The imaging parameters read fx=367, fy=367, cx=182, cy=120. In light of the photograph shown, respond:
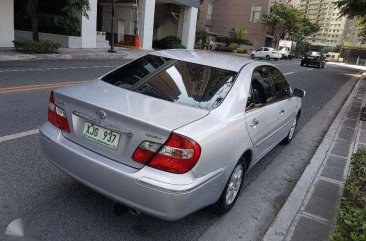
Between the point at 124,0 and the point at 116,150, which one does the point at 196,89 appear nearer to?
the point at 116,150

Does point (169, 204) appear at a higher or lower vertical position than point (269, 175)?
higher

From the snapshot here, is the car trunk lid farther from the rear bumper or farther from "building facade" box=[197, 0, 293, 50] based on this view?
"building facade" box=[197, 0, 293, 50]

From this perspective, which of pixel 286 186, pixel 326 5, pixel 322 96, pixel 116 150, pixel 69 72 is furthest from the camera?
pixel 326 5

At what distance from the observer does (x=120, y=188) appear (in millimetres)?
2965

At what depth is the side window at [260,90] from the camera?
409 centimetres

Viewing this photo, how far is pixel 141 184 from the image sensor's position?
9.42 ft

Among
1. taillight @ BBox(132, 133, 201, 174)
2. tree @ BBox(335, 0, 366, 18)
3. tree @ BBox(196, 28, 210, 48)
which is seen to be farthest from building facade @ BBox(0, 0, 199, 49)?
taillight @ BBox(132, 133, 201, 174)

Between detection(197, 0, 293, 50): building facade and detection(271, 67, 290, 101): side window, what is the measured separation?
163ft

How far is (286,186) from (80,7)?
15.9m

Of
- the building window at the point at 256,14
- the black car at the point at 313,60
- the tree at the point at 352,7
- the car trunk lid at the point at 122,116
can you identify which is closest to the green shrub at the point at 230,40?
the building window at the point at 256,14

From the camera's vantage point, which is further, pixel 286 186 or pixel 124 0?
pixel 124 0

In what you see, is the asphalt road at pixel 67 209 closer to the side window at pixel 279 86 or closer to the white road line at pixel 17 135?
the white road line at pixel 17 135

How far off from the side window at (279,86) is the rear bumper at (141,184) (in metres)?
2.18

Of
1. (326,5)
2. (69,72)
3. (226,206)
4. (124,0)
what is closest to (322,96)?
(69,72)
